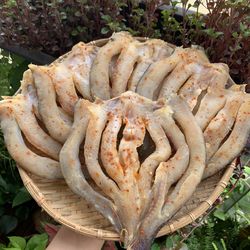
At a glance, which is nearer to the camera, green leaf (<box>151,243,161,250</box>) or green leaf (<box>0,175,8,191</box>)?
green leaf (<box>151,243,161,250</box>)

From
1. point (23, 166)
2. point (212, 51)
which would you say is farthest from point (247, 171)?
point (23, 166)

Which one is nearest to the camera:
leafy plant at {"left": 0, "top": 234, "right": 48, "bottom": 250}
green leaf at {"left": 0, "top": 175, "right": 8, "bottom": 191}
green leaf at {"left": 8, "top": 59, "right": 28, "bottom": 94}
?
leafy plant at {"left": 0, "top": 234, "right": 48, "bottom": 250}

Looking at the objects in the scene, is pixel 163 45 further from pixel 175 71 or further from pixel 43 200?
pixel 43 200

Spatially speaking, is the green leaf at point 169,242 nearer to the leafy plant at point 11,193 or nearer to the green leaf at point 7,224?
the leafy plant at point 11,193

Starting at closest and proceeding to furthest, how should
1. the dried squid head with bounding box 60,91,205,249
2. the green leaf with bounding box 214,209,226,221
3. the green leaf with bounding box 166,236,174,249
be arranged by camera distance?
the dried squid head with bounding box 60,91,205,249 → the green leaf with bounding box 166,236,174,249 → the green leaf with bounding box 214,209,226,221

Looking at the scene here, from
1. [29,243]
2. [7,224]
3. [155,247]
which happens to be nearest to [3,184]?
[7,224]

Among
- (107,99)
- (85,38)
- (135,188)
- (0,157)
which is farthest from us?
(0,157)

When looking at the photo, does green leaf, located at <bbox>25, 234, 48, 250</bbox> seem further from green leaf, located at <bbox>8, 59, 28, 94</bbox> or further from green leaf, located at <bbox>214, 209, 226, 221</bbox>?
green leaf, located at <bbox>8, 59, 28, 94</bbox>

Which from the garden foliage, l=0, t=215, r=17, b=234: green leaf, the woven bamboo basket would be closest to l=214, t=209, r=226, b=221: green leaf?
the woven bamboo basket
